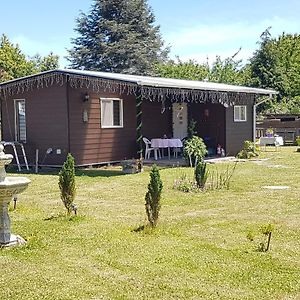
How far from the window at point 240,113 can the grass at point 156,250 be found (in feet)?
30.4

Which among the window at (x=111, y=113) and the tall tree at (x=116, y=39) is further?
the tall tree at (x=116, y=39)

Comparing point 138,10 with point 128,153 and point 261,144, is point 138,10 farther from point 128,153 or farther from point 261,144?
point 128,153

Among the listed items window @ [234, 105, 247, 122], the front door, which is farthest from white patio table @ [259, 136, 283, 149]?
the front door

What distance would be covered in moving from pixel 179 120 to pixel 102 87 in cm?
440

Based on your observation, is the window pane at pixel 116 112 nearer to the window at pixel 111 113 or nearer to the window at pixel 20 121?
the window at pixel 111 113

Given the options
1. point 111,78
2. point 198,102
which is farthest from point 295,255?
point 198,102

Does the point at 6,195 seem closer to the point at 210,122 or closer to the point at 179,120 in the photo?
the point at 179,120

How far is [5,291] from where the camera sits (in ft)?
13.1

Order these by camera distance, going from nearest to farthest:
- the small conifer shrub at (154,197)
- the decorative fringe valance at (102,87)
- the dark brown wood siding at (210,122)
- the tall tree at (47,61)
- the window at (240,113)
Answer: the small conifer shrub at (154,197) < the decorative fringe valance at (102,87) < the dark brown wood siding at (210,122) < the window at (240,113) < the tall tree at (47,61)

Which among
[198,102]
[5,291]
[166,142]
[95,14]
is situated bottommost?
[5,291]

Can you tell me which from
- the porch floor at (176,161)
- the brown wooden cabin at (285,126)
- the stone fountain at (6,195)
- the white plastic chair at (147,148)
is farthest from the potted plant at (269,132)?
the stone fountain at (6,195)

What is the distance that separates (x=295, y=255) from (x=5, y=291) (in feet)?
9.00

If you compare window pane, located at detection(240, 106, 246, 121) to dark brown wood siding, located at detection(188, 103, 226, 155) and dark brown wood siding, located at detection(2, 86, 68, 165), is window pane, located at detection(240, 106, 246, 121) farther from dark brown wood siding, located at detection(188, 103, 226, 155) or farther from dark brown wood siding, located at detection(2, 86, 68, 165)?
dark brown wood siding, located at detection(2, 86, 68, 165)

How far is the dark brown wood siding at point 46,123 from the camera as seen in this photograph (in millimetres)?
13531
